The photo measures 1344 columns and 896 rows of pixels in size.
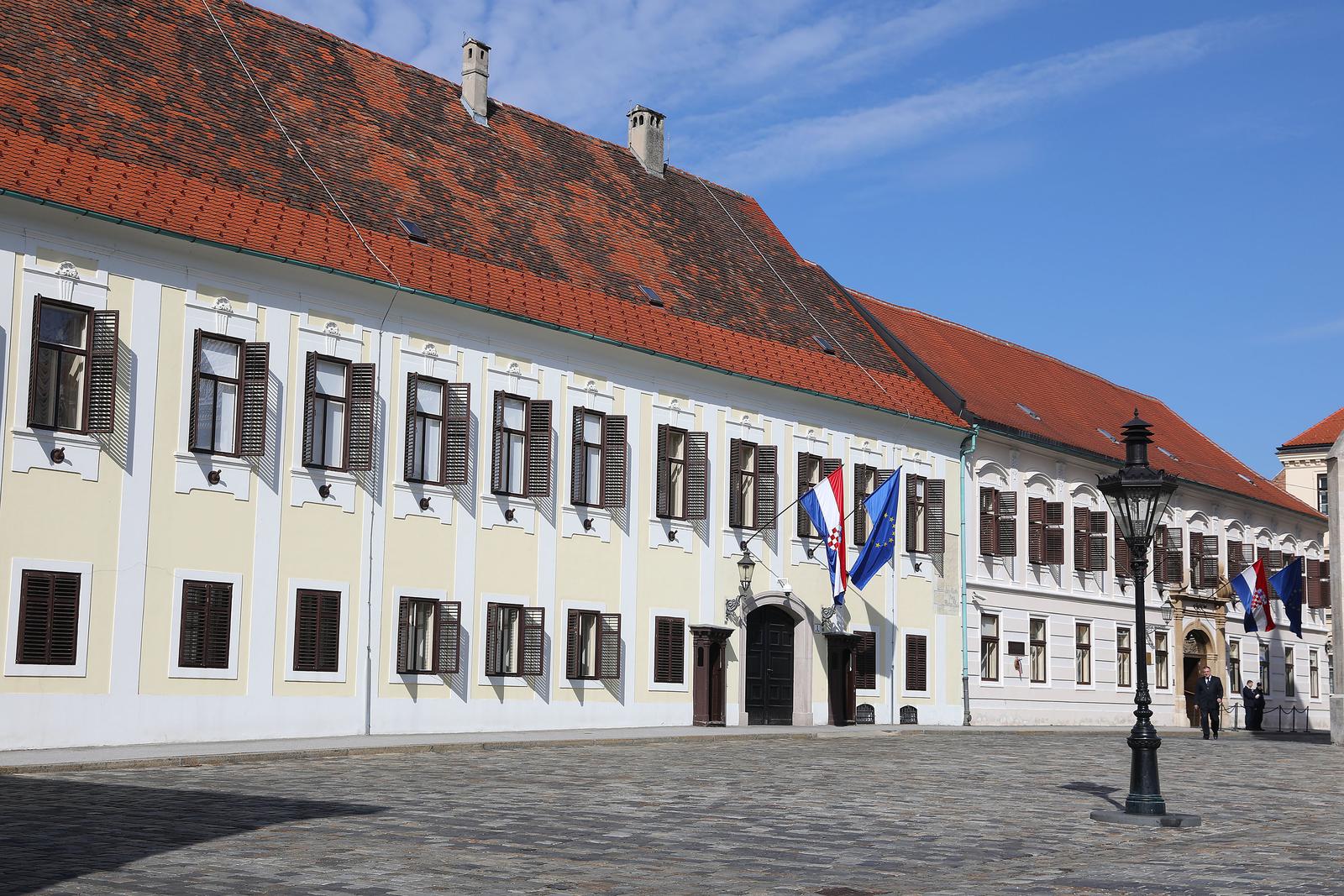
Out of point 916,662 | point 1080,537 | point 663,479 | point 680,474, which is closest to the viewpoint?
point 663,479

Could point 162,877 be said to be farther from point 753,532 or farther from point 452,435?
point 753,532

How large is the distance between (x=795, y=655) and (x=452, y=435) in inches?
450

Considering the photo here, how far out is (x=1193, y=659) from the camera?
52.7 metres

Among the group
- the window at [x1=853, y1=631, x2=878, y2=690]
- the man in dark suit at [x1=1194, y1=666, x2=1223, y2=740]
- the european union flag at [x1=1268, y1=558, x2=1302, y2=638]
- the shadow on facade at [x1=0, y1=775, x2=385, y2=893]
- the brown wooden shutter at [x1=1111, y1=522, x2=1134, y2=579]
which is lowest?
the shadow on facade at [x1=0, y1=775, x2=385, y2=893]

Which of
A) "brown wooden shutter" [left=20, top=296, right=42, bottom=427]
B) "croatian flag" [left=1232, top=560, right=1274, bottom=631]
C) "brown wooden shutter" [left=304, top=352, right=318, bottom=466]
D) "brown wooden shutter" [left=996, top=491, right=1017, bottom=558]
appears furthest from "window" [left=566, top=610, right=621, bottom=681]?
"croatian flag" [left=1232, top=560, right=1274, bottom=631]

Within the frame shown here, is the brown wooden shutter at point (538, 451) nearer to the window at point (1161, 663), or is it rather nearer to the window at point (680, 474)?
the window at point (680, 474)

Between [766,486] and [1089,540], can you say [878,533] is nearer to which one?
[766,486]

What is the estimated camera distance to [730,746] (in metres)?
27.0

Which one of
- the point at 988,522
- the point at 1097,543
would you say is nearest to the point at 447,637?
the point at 988,522

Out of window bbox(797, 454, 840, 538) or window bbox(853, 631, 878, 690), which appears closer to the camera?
window bbox(797, 454, 840, 538)

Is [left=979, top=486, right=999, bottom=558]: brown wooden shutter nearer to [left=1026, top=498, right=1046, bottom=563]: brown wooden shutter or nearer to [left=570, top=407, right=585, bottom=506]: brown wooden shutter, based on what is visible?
[left=1026, top=498, right=1046, bottom=563]: brown wooden shutter

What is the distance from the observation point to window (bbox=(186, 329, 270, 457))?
25219mm

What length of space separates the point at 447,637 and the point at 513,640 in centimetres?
169

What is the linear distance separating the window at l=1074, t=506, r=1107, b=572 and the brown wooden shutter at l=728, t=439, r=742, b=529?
15.0 meters
